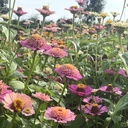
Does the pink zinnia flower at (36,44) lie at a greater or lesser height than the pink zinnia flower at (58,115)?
greater

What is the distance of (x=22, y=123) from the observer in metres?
1.09

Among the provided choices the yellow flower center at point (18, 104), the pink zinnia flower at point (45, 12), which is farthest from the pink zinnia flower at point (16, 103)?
the pink zinnia flower at point (45, 12)

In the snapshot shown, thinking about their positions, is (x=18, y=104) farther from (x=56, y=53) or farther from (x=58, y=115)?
(x=56, y=53)

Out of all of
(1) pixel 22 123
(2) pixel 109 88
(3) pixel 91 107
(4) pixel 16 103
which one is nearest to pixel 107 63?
(2) pixel 109 88

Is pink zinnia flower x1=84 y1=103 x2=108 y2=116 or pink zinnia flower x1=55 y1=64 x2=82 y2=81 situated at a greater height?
pink zinnia flower x1=55 y1=64 x2=82 y2=81

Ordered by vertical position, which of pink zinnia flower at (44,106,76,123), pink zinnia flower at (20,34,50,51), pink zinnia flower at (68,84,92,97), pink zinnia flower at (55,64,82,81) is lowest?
pink zinnia flower at (68,84,92,97)

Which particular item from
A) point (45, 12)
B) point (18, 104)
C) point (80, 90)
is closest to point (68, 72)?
point (80, 90)

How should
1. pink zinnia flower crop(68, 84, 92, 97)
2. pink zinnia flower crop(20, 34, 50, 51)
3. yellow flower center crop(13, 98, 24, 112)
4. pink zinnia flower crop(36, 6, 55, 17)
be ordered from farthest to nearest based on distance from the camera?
pink zinnia flower crop(36, 6, 55, 17) < pink zinnia flower crop(68, 84, 92, 97) < pink zinnia flower crop(20, 34, 50, 51) < yellow flower center crop(13, 98, 24, 112)

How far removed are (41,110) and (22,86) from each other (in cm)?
10

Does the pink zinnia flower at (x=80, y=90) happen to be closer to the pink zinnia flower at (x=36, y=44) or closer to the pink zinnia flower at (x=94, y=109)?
the pink zinnia flower at (x=94, y=109)

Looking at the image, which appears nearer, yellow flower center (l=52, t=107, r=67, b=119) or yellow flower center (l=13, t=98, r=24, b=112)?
yellow flower center (l=13, t=98, r=24, b=112)

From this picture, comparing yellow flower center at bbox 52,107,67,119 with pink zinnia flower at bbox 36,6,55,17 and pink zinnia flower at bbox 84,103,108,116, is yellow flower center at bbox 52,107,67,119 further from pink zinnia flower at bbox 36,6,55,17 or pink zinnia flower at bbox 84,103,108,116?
pink zinnia flower at bbox 36,6,55,17

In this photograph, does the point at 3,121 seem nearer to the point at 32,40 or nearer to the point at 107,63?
the point at 32,40

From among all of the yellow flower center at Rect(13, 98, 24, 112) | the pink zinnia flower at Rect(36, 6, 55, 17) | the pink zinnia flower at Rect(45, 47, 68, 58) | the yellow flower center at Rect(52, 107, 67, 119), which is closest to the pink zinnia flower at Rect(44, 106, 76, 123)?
the yellow flower center at Rect(52, 107, 67, 119)
